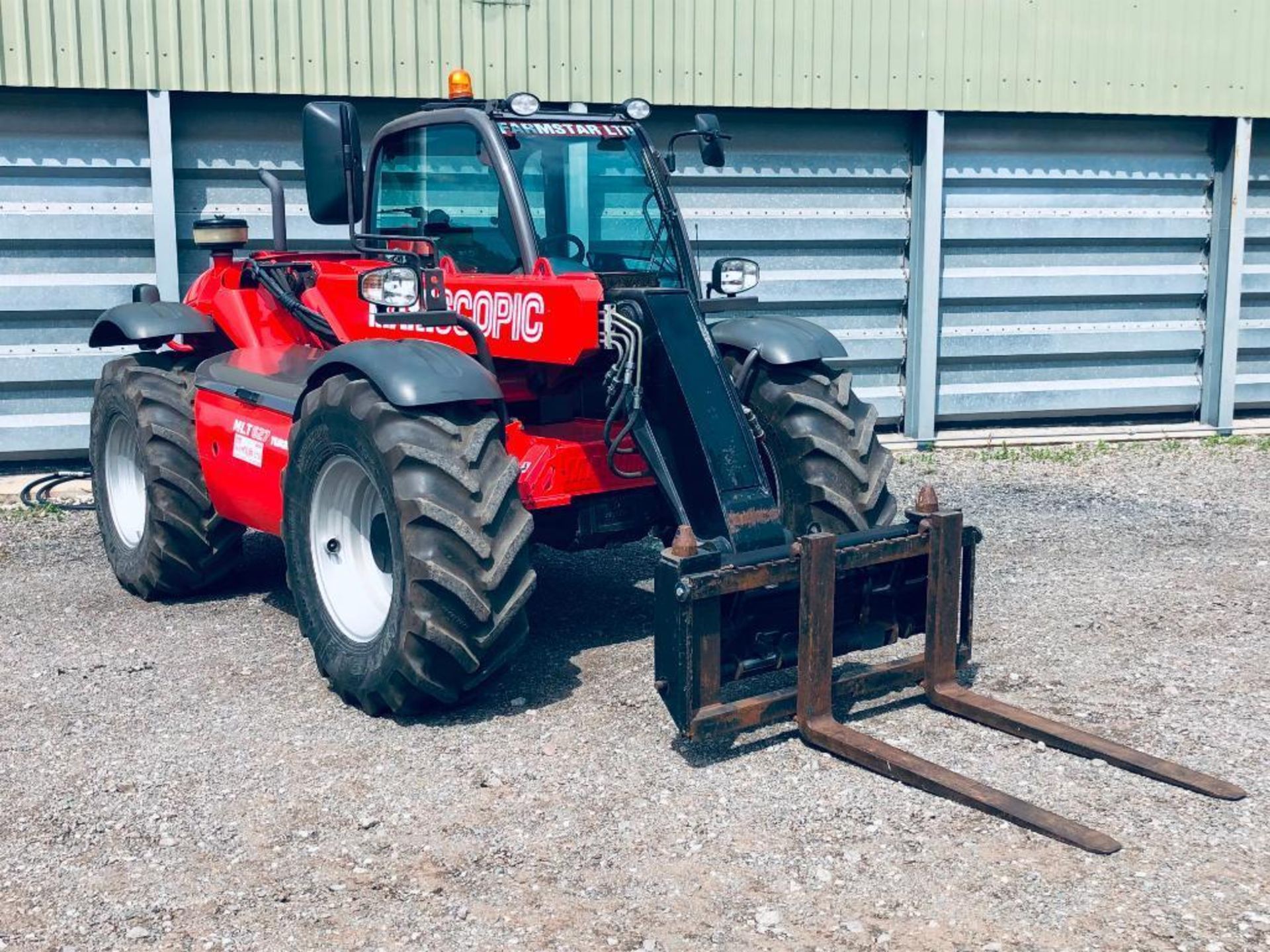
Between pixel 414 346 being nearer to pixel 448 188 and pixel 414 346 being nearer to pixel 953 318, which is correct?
pixel 448 188

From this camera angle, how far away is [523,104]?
583 cm

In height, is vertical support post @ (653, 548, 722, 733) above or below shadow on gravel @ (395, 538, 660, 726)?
above

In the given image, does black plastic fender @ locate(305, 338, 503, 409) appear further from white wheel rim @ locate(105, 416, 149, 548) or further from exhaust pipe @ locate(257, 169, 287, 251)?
white wheel rim @ locate(105, 416, 149, 548)

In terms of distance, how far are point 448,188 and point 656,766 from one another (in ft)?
8.50

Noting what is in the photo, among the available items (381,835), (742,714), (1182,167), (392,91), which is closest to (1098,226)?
(1182,167)

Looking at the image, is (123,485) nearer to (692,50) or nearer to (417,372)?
(417,372)

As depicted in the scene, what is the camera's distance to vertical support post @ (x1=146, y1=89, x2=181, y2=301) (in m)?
9.76

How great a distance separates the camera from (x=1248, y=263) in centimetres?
1245

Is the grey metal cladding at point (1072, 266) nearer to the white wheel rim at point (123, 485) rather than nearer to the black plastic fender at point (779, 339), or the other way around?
the black plastic fender at point (779, 339)

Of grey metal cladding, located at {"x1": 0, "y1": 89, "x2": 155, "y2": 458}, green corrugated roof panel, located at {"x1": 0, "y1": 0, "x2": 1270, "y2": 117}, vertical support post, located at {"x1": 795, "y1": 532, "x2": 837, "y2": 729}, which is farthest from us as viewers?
grey metal cladding, located at {"x1": 0, "y1": 89, "x2": 155, "y2": 458}

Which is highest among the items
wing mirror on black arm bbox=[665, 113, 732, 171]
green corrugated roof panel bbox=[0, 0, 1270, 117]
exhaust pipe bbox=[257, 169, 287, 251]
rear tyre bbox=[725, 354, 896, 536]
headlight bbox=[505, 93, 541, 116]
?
green corrugated roof panel bbox=[0, 0, 1270, 117]

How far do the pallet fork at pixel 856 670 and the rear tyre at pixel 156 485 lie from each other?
10.1ft

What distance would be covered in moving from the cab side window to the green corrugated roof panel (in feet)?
13.1

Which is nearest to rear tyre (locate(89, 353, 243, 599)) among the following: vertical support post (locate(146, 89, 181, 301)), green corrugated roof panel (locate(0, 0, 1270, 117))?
vertical support post (locate(146, 89, 181, 301))
